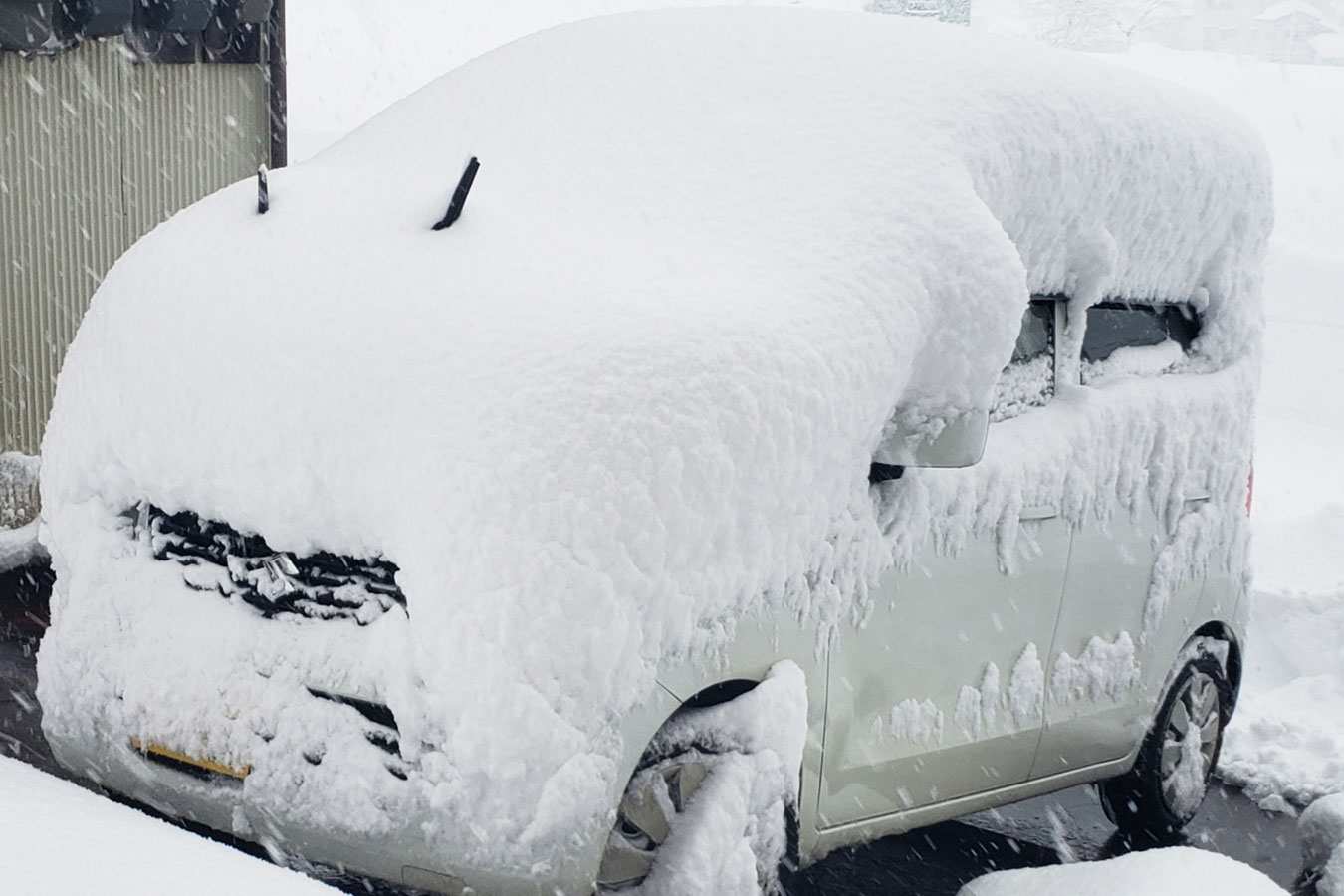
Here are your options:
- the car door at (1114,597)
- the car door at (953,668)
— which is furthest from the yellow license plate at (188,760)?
the car door at (1114,597)

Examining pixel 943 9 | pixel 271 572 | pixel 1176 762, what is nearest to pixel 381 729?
pixel 271 572

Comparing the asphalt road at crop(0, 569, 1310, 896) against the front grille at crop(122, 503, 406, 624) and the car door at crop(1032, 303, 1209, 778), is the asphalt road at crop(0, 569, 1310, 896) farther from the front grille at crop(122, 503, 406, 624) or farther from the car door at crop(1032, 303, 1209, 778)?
the front grille at crop(122, 503, 406, 624)

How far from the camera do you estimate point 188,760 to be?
3.28 metres

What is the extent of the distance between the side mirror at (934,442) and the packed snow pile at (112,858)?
170cm

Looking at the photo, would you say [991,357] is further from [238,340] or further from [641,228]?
[238,340]

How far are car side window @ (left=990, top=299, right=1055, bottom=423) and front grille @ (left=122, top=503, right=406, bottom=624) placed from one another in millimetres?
1771

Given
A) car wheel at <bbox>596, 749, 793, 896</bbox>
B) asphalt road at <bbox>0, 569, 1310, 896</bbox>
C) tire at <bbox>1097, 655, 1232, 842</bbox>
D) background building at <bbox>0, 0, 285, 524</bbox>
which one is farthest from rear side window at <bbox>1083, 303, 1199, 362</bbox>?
background building at <bbox>0, 0, 285, 524</bbox>

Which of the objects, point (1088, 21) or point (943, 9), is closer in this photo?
point (943, 9)

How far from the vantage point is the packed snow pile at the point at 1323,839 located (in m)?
4.89

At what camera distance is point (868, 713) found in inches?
145

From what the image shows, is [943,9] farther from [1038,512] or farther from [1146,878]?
[1146,878]

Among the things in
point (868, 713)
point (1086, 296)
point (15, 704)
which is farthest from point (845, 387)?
point (15, 704)

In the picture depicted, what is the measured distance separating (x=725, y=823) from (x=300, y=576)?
985 mm

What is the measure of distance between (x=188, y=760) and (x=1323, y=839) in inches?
141
